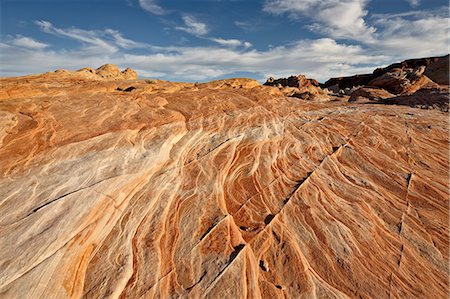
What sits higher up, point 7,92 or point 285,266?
point 7,92

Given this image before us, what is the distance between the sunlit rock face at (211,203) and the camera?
6.25 meters

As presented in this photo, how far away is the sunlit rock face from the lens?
6.25 meters

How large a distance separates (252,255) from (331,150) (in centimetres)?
599

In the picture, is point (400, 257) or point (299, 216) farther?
point (299, 216)

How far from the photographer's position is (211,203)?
331 inches

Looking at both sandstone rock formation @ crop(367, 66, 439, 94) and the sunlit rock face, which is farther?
sandstone rock formation @ crop(367, 66, 439, 94)

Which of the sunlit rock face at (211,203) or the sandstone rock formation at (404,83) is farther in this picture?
the sandstone rock formation at (404,83)

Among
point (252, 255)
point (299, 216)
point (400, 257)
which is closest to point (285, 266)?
point (252, 255)

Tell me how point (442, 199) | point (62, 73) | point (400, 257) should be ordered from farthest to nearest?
point (62, 73)
point (442, 199)
point (400, 257)

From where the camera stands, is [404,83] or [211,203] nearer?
[211,203]

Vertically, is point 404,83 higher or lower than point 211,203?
lower

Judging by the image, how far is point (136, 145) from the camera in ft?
33.2

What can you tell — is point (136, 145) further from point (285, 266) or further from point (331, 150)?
point (331, 150)

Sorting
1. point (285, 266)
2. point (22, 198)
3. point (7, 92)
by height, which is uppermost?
point (7, 92)
